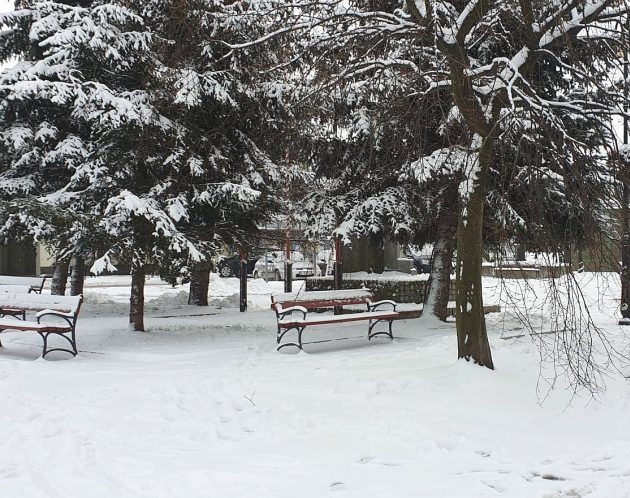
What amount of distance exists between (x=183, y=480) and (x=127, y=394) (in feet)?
7.91

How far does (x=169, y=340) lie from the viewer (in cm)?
1000

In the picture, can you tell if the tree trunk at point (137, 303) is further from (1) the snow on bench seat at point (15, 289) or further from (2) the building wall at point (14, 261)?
(2) the building wall at point (14, 261)

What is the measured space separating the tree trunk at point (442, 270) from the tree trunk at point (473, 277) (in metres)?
5.09

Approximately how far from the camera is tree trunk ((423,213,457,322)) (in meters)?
11.9

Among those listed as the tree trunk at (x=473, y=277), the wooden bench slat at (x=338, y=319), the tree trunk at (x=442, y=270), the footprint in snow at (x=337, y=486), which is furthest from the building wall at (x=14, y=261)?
the footprint in snow at (x=337, y=486)

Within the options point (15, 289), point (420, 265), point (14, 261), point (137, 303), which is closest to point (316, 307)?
point (137, 303)

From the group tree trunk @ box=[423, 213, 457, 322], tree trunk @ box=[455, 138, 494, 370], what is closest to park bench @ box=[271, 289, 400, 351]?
tree trunk @ box=[423, 213, 457, 322]

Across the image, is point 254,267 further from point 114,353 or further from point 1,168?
point 114,353

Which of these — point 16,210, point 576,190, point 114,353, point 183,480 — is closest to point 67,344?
point 114,353

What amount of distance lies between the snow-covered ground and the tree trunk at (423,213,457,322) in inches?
126

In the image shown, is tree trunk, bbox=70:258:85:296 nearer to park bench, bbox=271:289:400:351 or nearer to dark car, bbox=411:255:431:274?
park bench, bbox=271:289:400:351

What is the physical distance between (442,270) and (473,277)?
204 inches

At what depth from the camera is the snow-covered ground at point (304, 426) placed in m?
4.06

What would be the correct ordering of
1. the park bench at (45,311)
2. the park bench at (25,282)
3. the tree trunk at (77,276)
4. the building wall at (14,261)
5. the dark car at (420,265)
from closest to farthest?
the park bench at (45,311) < the park bench at (25,282) < the tree trunk at (77,276) < the building wall at (14,261) < the dark car at (420,265)
